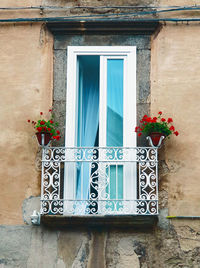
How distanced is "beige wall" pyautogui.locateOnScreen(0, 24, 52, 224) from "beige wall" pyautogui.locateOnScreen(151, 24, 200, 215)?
5.50 ft

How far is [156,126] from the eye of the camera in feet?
28.7

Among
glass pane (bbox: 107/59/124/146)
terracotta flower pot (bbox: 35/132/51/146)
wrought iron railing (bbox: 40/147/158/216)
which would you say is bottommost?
wrought iron railing (bbox: 40/147/158/216)

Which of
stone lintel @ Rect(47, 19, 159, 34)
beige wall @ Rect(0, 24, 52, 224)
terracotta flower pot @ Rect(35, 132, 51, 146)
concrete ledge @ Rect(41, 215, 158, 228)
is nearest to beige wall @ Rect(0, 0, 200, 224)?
beige wall @ Rect(0, 24, 52, 224)

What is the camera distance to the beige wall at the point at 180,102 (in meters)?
8.80

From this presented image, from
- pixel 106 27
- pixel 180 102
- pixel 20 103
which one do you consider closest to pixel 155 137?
pixel 180 102

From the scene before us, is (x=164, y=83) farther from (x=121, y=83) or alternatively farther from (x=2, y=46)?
(x=2, y=46)

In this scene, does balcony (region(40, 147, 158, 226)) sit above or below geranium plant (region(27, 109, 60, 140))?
below

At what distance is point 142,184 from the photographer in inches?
347

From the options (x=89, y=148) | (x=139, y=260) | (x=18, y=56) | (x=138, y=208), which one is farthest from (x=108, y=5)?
(x=139, y=260)

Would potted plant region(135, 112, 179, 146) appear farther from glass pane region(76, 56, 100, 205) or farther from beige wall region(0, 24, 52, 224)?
beige wall region(0, 24, 52, 224)

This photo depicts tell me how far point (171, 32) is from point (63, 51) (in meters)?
1.68

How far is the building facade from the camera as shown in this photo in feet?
28.3

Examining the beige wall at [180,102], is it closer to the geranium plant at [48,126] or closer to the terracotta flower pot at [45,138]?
the geranium plant at [48,126]

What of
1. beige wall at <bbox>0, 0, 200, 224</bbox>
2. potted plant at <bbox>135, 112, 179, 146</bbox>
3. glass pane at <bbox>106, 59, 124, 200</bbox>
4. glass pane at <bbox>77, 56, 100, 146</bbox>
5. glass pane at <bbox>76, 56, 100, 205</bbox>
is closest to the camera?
potted plant at <bbox>135, 112, 179, 146</bbox>
